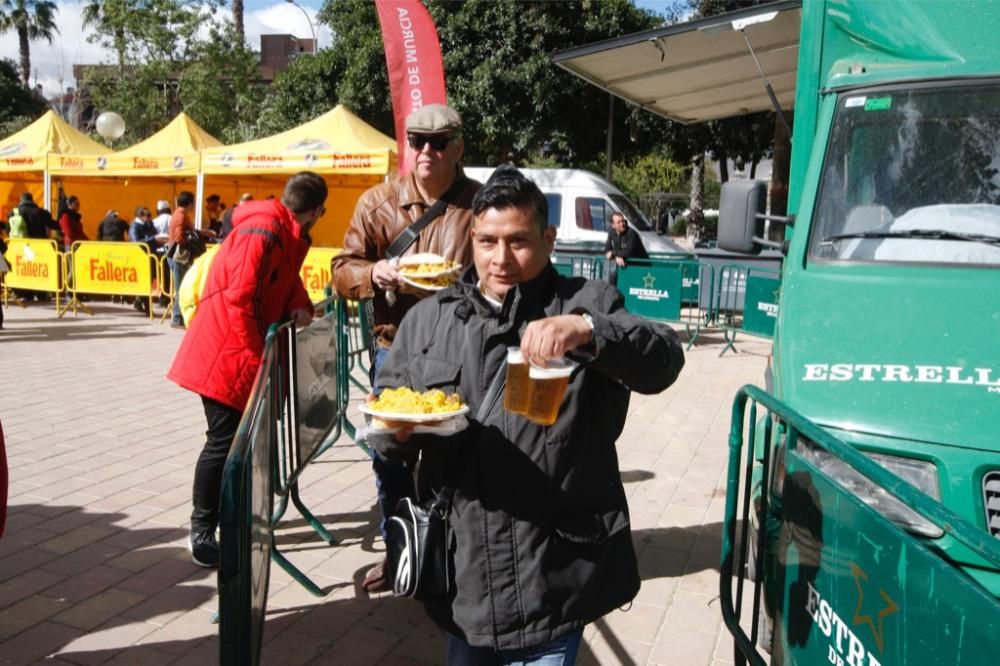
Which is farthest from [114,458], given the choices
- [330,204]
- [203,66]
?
[203,66]

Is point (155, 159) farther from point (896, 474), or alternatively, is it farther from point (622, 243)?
point (896, 474)

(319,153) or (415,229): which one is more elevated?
(319,153)

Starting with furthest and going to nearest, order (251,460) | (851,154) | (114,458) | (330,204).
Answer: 1. (330,204)
2. (114,458)
3. (851,154)
4. (251,460)

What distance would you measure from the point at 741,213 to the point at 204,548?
338 cm

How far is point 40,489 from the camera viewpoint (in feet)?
17.6

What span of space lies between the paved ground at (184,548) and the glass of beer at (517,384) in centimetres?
203

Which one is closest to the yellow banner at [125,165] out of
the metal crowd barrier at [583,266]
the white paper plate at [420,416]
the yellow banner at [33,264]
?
the yellow banner at [33,264]

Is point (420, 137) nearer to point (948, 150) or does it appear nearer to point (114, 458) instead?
point (948, 150)

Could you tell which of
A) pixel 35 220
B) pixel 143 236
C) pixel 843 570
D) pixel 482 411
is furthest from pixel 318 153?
pixel 843 570

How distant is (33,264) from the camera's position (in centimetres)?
1442

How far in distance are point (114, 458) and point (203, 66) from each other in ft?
85.9

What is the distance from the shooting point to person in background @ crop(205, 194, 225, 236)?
18.3 metres

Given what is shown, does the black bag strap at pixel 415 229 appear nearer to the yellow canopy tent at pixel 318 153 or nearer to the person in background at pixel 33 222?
the yellow canopy tent at pixel 318 153

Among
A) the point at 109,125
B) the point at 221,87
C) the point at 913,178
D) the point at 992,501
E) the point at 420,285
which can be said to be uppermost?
the point at 221,87
